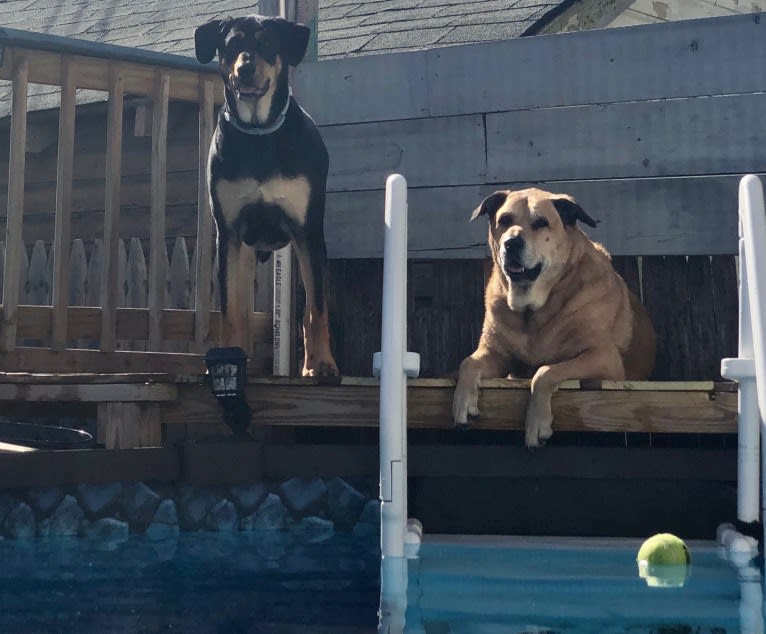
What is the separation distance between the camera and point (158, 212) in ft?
19.7

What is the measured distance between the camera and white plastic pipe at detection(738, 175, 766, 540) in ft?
13.2

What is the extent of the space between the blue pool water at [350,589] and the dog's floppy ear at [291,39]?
7.24 feet

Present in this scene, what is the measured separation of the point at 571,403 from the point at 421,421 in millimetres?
635

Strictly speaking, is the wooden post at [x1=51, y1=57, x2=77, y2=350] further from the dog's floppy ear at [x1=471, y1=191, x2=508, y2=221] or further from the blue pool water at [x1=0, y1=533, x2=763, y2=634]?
the dog's floppy ear at [x1=471, y1=191, x2=508, y2=221]

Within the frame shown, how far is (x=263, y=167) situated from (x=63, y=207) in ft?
4.35

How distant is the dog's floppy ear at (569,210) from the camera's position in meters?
4.86

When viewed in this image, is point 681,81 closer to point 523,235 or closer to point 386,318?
point 523,235

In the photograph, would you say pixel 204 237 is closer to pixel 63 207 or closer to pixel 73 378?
pixel 63 207

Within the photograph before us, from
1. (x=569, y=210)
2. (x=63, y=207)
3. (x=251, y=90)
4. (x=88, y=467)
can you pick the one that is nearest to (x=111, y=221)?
(x=63, y=207)

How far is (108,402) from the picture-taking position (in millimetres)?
4895

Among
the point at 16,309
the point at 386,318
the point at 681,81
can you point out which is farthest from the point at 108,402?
the point at 681,81

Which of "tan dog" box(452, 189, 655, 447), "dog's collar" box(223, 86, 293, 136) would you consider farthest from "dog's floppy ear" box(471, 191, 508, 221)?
"dog's collar" box(223, 86, 293, 136)

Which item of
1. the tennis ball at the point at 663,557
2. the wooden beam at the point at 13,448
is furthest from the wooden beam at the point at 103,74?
the tennis ball at the point at 663,557

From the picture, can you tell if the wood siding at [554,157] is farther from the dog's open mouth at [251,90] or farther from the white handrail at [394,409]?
the white handrail at [394,409]
